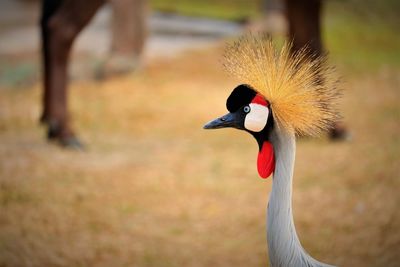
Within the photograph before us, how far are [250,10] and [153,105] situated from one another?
8792 mm

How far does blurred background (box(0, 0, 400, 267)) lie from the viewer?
337 centimetres

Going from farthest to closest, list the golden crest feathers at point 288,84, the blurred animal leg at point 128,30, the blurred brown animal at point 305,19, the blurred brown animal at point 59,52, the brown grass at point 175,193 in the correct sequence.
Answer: the blurred animal leg at point 128,30, the blurred brown animal at point 305,19, the blurred brown animal at point 59,52, the brown grass at point 175,193, the golden crest feathers at point 288,84

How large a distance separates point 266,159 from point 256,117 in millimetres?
153

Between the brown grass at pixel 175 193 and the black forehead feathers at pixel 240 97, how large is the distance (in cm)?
146

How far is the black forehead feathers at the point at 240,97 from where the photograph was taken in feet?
6.35

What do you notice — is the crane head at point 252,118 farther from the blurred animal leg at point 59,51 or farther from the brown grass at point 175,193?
the blurred animal leg at point 59,51

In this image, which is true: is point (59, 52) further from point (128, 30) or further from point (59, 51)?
point (128, 30)

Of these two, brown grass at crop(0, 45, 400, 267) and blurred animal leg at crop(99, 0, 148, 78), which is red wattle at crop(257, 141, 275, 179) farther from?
blurred animal leg at crop(99, 0, 148, 78)

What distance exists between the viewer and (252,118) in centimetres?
195

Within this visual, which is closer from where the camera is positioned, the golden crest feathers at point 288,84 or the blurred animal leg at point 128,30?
the golden crest feathers at point 288,84

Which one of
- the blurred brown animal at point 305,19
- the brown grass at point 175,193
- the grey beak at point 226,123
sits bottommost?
the brown grass at point 175,193

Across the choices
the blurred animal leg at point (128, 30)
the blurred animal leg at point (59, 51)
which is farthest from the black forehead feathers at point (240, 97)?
the blurred animal leg at point (128, 30)

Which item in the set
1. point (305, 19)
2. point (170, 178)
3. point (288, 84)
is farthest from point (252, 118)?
point (305, 19)

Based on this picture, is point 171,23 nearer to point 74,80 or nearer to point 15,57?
point 15,57
